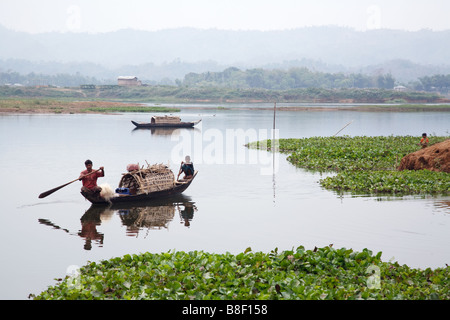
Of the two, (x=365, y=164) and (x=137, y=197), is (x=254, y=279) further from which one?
(x=365, y=164)

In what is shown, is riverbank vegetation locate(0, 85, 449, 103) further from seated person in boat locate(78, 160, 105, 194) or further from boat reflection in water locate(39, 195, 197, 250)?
seated person in boat locate(78, 160, 105, 194)

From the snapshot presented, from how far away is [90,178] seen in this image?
17.8 metres

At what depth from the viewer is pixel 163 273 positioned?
10.0m

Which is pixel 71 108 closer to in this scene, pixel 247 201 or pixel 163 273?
pixel 247 201

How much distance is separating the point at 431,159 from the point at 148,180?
41.9 ft

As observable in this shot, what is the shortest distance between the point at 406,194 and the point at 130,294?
14120 millimetres

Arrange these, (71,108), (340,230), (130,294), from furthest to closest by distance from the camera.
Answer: (71,108), (340,230), (130,294)

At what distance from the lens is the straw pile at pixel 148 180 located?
60.8 ft

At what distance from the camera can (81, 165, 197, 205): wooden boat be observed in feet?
59.6

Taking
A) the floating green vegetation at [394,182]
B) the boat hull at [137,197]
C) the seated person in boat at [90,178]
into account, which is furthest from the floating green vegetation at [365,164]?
the seated person in boat at [90,178]

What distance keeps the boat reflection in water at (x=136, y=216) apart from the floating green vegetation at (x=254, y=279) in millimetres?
4153

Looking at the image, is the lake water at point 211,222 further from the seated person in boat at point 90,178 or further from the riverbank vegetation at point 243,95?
the riverbank vegetation at point 243,95

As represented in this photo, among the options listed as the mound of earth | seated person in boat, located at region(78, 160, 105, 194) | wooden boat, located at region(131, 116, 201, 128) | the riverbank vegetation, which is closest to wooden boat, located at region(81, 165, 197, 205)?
seated person in boat, located at region(78, 160, 105, 194)
